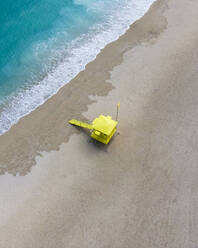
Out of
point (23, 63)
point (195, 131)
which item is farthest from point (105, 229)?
point (23, 63)

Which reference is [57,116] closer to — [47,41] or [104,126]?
[104,126]

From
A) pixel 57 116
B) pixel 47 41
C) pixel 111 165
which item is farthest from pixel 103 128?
pixel 47 41

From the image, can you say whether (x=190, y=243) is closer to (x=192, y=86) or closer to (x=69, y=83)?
(x=192, y=86)

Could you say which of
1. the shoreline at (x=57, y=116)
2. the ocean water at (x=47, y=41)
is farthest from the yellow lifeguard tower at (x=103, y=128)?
the ocean water at (x=47, y=41)

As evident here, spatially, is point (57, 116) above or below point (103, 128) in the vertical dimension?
below

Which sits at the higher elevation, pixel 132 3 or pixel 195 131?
pixel 132 3
